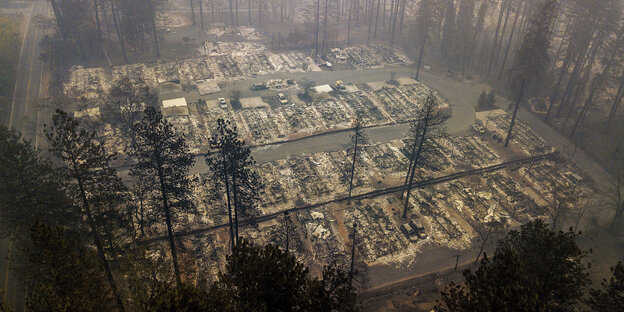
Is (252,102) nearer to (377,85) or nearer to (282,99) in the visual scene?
(282,99)

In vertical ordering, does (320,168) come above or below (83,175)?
below

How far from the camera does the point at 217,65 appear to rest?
263ft

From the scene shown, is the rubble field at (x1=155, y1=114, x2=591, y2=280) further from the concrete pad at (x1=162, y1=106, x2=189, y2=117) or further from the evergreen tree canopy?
the concrete pad at (x1=162, y1=106, x2=189, y2=117)

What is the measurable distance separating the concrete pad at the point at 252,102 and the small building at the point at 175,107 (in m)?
10.0

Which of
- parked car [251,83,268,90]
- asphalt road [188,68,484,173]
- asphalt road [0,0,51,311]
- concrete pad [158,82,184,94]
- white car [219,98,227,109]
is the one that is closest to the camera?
asphalt road [0,0,51,311]

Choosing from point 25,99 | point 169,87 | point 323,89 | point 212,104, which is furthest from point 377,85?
point 25,99

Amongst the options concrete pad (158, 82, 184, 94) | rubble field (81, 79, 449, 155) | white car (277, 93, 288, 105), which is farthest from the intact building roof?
concrete pad (158, 82, 184, 94)

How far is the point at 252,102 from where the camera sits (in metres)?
67.0

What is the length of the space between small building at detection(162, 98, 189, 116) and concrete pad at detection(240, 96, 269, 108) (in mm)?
10006

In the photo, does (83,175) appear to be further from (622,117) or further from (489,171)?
(622,117)

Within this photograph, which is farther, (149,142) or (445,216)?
(445,216)

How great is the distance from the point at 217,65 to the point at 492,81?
58631mm

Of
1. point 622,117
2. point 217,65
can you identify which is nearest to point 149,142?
point 217,65

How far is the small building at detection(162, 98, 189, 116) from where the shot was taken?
2442 inches
